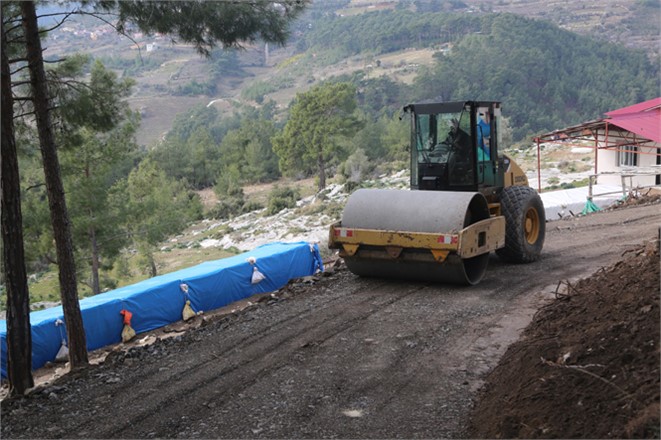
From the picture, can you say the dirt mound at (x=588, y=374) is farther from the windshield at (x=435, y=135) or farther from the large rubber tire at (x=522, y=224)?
the windshield at (x=435, y=135)

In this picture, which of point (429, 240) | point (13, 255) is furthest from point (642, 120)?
point (13, 255)

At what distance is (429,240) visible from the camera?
10.4 meters

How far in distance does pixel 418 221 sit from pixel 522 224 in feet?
7.80

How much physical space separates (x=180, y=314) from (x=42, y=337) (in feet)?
9.20

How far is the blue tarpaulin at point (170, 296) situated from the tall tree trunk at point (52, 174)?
3080 millimetres

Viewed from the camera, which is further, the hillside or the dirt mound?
the hillside

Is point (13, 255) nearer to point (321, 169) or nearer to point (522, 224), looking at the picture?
point (522, 224)

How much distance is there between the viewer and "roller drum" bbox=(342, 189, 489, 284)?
1053 centimetres

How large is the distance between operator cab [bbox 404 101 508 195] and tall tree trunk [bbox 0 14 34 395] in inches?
237

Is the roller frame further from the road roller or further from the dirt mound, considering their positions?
the dirt mound

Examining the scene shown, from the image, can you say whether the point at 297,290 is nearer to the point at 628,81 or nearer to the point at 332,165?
the point at 332,165

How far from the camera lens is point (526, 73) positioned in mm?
113688

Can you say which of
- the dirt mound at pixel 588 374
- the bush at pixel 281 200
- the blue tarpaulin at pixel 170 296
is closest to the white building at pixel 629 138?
the blue tarpaulin at pixel 170 296

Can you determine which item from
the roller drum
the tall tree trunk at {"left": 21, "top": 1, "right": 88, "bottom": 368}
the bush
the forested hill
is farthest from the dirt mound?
the forested hill
